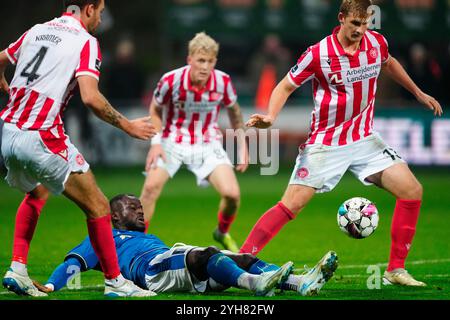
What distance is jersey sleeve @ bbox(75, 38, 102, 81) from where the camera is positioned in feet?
21.8

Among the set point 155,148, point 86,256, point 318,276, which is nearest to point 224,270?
point 318,276

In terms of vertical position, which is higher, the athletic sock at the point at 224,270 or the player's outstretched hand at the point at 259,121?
the player's outstretched hand at the point at 259,121

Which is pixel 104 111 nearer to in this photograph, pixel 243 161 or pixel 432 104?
pixel 432 104

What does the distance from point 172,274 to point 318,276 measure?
1.04 meters

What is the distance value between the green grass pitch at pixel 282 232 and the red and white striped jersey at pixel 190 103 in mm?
1167

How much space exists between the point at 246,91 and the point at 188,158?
9.93 metres

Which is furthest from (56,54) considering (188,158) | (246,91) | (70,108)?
(246,91)

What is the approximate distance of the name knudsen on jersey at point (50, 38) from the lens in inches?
268

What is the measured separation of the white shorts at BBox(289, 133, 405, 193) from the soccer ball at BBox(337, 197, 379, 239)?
0.35m

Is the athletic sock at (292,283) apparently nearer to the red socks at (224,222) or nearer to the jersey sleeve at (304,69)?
the jersey sleeve at (304,69)

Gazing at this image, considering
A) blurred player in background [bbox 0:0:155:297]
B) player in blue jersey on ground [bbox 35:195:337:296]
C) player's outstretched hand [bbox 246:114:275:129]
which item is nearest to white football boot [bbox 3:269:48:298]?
blurred player in background [bbox 0:0:155:297]

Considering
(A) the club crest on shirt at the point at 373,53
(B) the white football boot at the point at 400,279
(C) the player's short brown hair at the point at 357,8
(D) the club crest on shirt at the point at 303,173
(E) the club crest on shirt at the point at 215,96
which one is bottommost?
(B) the white football boot at the point at 400,279

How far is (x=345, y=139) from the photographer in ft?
26.7

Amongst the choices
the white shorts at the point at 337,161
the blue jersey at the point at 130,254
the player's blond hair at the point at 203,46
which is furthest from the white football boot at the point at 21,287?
the player's blond hair at the point at 203,46
